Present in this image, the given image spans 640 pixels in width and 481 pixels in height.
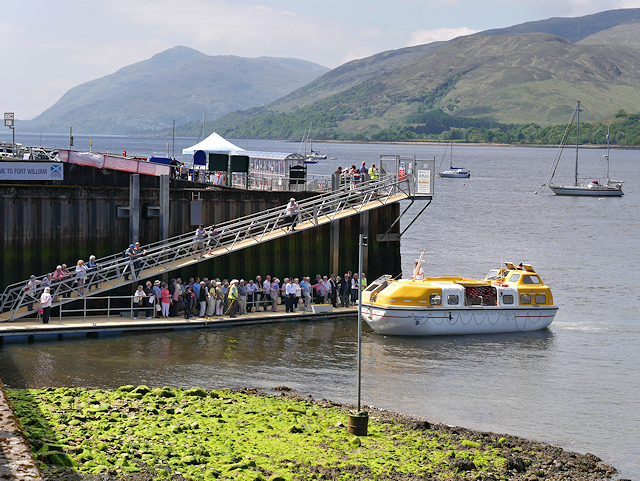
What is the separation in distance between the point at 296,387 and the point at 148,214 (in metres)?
11.9

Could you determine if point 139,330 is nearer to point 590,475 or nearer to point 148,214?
point 148,214

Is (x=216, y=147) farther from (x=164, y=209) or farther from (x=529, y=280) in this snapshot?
(x=529, y=280)

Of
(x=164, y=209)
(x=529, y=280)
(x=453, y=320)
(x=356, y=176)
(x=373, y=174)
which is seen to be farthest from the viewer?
(x=373, y=174)

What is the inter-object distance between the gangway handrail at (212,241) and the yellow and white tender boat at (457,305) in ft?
15.3

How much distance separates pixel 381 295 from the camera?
114 ft

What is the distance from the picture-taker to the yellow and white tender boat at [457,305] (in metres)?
34.6

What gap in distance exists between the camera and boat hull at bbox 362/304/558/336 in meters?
34.6

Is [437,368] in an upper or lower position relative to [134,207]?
lower

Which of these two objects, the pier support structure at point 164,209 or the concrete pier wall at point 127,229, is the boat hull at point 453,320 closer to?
the concrete pier wall at point 127,229

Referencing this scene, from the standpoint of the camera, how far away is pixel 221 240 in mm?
36562

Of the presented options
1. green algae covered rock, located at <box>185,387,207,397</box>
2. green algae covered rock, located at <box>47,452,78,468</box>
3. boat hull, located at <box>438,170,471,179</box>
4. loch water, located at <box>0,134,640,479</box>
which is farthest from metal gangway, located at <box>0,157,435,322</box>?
boat hull, located at <box>438,170,471,179</box>

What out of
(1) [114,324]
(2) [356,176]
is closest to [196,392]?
(1) [114,324]

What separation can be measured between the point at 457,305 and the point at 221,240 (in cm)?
1092

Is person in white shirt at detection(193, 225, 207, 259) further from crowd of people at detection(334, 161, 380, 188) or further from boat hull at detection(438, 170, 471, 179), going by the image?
boat hull at detection(438, 170, 471, 179)
